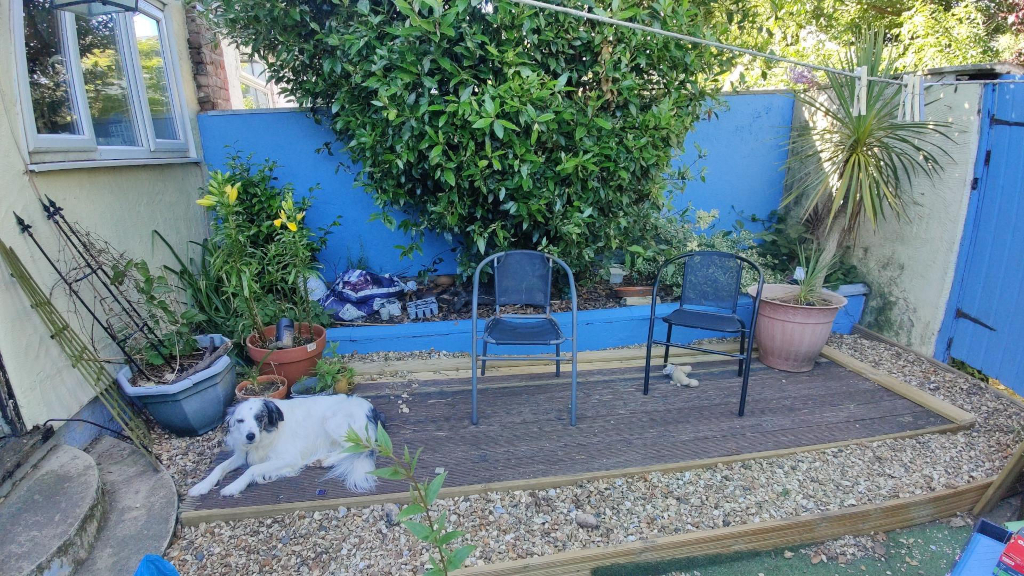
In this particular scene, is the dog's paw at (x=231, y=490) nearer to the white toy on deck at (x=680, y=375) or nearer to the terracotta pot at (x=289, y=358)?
the terracotta pot at (x=289, y=358)

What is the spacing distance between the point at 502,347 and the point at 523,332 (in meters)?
0.68

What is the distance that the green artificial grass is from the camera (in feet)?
6.55

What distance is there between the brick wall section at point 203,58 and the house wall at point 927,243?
5214 mm

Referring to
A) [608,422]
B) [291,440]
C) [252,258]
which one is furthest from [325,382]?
[608,422]

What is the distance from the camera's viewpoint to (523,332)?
9.54 ft

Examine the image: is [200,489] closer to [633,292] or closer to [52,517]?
[52,517]

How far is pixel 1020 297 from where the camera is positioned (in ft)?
9.80

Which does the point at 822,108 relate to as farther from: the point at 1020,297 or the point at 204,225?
the point at 204,225

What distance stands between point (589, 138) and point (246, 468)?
2651mm

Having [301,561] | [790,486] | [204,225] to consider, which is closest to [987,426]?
[790,486]

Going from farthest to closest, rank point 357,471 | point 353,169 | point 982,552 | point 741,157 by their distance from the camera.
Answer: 1. point 741,157
2. point 353,169
3. point 357,471
4. point 982,552

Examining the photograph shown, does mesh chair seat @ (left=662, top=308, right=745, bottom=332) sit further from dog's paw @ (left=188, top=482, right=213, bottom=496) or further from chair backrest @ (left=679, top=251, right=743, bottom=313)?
dog's paw @ (left=188, top=482, right=213, bottom=496)

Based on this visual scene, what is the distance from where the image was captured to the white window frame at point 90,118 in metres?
2.36

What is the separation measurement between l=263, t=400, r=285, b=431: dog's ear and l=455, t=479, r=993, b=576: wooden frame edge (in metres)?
1.07
